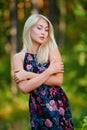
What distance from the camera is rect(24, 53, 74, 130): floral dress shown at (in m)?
6.91

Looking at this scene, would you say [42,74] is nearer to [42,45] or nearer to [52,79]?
[52,79]

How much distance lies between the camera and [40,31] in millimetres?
7008

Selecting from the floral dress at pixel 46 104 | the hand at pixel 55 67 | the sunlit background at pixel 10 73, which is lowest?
the sunlit background at pixel 10 73

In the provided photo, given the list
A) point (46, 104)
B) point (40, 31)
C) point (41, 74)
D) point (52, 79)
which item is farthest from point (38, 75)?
point (40, 31)

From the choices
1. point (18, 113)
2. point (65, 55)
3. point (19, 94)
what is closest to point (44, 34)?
point (18, 113)

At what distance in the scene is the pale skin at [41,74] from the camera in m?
6.83

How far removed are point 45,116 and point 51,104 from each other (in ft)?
0.52

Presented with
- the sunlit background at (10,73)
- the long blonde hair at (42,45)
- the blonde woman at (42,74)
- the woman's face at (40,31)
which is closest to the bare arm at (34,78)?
the blonde woman at (42,74)

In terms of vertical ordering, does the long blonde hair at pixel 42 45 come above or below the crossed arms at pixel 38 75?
above

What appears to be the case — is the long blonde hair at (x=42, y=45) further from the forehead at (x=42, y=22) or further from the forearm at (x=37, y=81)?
the forearm at (x=37, y=81)

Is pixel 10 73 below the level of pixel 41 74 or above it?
below

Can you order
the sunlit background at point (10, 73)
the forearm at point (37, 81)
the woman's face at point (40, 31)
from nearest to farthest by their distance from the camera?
the forearm at point (37, 81)
the woman's face at point (40, 31)
the sunlit background at point (10, 73)

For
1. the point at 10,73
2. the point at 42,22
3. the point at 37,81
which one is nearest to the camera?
the point at 37,81

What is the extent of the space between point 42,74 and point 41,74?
0.04 ft
